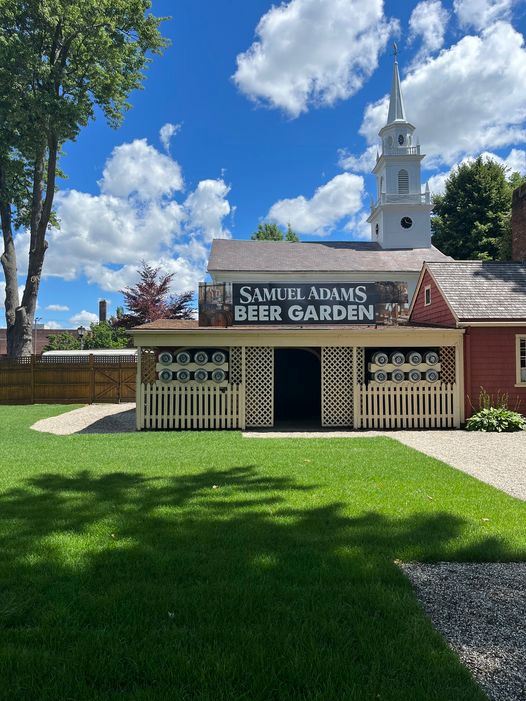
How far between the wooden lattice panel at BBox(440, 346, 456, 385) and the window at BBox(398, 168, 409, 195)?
937 inches

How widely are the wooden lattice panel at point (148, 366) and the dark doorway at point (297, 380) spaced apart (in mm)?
5371

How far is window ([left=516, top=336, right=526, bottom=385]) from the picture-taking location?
12.4m

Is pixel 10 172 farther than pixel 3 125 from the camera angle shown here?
Yes

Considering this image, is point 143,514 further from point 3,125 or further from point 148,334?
point 3,125

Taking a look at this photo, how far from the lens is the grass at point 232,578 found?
223cm

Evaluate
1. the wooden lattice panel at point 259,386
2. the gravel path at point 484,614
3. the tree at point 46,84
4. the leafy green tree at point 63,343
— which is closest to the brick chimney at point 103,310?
the leafy green tree at point 63,343

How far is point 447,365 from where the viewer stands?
12.5 m

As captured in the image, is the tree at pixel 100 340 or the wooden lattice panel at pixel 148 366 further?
the tree at pixel 100 340

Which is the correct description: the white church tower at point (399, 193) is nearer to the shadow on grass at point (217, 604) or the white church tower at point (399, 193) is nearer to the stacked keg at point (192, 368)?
the stacked keg at point (192, 368)

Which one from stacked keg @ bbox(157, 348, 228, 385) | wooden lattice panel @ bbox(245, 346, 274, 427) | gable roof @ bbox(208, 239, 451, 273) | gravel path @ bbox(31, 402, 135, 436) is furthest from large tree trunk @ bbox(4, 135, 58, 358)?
wooden lattice panel @ bbox(245, 346, 274, 427)

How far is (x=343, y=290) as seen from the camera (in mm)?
13148

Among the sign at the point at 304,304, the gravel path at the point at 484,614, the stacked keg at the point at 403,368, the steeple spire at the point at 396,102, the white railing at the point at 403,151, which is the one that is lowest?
the gravel path at the point at 484,614

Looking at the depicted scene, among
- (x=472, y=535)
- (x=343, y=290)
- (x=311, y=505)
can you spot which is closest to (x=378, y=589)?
(x=472, y=535)

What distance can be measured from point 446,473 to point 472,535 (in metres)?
2.71
